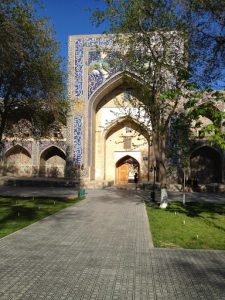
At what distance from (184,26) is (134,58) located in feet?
10.6

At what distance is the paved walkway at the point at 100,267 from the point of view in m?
4.81

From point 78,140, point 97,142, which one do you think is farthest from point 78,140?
point 97,142

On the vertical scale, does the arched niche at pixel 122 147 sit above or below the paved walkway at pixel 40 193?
above

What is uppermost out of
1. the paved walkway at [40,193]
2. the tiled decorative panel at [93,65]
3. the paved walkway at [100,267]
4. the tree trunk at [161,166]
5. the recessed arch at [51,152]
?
the tiled decorative panel at [93,65]

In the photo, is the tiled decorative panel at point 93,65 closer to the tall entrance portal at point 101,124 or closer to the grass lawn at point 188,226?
the tall entrance portal at point 101,124

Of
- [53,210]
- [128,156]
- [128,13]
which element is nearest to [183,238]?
[53,210]

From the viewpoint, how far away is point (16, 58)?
12320mm

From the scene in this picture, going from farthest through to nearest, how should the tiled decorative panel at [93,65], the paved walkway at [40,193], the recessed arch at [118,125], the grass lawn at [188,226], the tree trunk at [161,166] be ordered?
the recessed arch at [118,125] < the tiled decorative panel at [93,65] < the paved walkway at [40,193] < the tree trunk at [161,166] < the grass lawn at [188,226]

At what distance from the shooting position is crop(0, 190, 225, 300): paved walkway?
4812mm

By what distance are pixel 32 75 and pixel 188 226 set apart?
27.0 ft

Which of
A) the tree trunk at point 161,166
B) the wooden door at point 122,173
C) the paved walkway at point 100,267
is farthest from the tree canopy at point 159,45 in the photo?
the wooden door at point 122,173

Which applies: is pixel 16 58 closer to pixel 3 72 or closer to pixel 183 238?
pixel 3 72

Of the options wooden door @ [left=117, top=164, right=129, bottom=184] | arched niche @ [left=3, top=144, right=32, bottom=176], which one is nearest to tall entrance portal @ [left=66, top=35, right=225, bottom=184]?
wooden door @ [left=117, top=164, right=129, bottom=184]

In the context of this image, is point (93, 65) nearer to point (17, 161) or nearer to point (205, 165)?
point (205, 165)
